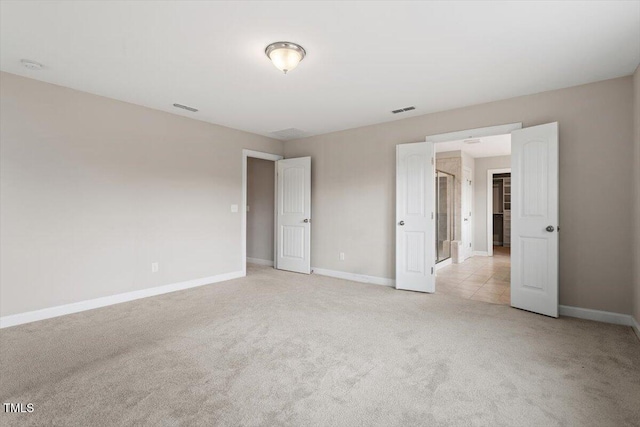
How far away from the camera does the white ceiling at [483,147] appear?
6.48 metres

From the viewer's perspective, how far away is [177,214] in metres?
4.59

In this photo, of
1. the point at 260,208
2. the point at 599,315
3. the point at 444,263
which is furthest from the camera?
the point at 260,208

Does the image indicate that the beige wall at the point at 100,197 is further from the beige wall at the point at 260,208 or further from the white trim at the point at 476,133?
the white trim at the point at 476,133

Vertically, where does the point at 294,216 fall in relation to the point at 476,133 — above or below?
below

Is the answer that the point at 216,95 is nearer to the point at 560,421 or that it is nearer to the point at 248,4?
the point at 248,4

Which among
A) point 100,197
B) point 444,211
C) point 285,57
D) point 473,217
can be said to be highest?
point 285,57

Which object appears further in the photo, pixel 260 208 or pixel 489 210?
pixel 489 210

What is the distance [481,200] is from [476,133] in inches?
189

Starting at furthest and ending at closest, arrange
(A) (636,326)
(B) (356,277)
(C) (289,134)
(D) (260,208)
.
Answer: (D) (260,208), (C) (289,134), (B) (356,277), (A) (636,326)

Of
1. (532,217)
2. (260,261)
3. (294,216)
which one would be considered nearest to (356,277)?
(294,216)

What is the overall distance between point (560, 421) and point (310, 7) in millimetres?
2926

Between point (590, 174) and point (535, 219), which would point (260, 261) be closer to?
point (535, 219)

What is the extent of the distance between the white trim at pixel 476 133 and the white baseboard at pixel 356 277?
7.14 ft

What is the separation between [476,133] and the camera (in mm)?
4137
